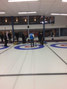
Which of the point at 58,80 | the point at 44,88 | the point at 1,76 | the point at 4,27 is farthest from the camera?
the point at 4,27

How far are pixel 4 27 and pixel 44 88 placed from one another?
14.4 meters

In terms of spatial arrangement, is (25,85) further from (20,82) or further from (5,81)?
(5,81)

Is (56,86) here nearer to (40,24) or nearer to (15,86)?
(15,86)

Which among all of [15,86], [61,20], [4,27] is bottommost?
[15,86]

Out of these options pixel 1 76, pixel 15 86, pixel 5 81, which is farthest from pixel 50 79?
pixel 1 76

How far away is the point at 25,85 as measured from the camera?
8.82 ft

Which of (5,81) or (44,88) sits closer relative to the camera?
(44,88)

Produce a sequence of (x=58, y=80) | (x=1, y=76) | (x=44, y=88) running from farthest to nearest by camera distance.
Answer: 1. (x=1, y=76)
2. (x=58, y=80)
3. (x=44, y=88)

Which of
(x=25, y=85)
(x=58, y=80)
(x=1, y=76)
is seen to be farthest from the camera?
(x=1, y=76)

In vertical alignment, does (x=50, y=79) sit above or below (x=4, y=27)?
below

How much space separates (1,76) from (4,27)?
1326 cm

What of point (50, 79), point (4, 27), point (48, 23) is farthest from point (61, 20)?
point (50, 79)

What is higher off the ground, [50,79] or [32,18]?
[32,18]

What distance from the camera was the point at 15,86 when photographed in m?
2.64
